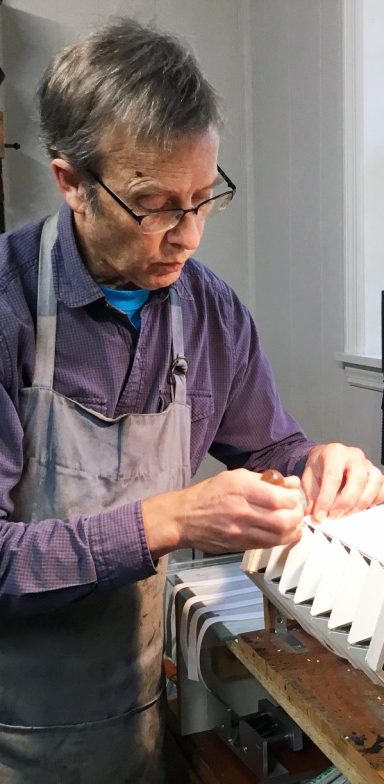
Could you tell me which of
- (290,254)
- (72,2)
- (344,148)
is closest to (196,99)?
(344,148)

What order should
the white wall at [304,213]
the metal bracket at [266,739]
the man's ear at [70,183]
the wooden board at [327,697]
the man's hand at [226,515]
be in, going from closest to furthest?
the wooden board at [327,697] → the man's hand at [226,515] → the man's ear at [70,183] → the metal bracket at [266,739] → the white wall at [304,213]

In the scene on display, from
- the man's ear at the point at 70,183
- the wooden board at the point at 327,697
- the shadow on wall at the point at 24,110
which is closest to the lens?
the wooden board at the point at 327,697

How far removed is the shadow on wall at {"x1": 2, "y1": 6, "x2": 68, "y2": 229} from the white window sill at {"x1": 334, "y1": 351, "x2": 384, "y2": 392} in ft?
4.32

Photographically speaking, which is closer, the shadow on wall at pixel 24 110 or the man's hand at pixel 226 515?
the man's hand at pixel 226 515

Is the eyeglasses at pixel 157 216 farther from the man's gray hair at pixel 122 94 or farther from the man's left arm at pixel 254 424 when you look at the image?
the man's left arm at pixel 254 424

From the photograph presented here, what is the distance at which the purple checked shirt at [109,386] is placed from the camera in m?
1.05

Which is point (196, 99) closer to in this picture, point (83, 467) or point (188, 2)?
point (83, 467)

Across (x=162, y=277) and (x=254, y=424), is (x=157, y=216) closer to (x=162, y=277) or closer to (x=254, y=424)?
(x=162, y=277)

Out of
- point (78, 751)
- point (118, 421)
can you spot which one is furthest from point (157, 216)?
point (78, 751)

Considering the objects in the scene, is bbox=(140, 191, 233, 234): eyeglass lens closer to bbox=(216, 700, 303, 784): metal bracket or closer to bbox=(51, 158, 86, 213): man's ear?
bbox=(51, 158, 86, 213): man's ear

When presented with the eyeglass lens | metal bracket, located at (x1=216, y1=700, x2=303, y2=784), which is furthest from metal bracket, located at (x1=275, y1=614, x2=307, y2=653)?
the eyeglass lens

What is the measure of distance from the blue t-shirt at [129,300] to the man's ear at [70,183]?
0.15 m

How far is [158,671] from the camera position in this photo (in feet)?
4.72

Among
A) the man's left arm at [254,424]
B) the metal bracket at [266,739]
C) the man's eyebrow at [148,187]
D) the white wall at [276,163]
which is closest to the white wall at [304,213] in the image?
the white wall at [276,163]
